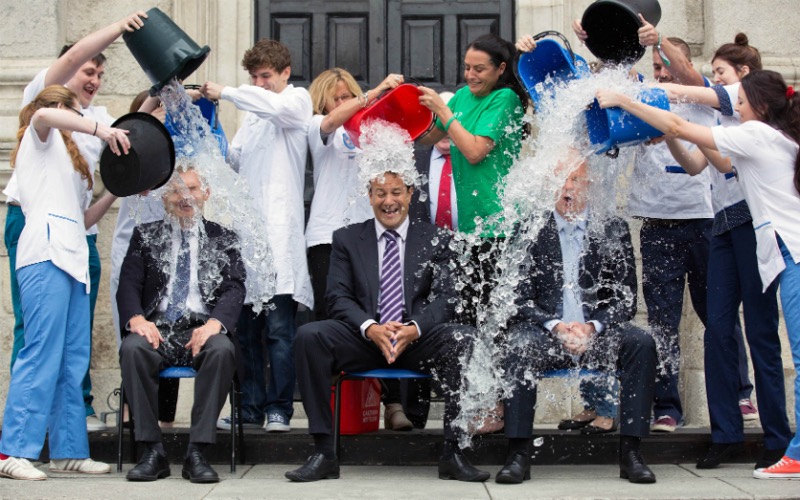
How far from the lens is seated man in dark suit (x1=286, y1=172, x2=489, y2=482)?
580 cm

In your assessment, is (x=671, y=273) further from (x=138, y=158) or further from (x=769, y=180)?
(x=138, y=158)

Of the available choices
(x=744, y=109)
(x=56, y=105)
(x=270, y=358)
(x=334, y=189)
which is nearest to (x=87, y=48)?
(x=56, y=105)

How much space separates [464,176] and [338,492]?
193cm

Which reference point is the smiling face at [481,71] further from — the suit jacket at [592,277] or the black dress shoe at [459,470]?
the black dress shoe at [459,470]

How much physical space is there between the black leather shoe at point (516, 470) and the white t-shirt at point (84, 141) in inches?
102

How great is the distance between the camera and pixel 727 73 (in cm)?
649

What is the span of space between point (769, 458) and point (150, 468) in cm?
305

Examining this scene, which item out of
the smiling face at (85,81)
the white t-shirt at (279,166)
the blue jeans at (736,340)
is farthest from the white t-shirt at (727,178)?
the smiling face at (85,81)

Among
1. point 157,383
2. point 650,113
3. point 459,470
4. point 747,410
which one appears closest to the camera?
point 650,113

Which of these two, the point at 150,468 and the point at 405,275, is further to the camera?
the point at 405,275

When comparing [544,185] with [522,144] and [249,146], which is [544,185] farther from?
[249,146]

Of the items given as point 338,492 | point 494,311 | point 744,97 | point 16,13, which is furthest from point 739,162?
point 16,13

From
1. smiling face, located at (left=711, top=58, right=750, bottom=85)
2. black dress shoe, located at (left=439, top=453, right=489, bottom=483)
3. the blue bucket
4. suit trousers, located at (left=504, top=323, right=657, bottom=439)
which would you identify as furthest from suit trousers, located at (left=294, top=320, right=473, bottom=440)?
smiling face, located at (left=711, top=58, right=750, bottom=85)

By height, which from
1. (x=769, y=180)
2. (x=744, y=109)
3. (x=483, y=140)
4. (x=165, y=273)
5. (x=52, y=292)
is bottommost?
(x=52, y=292)
